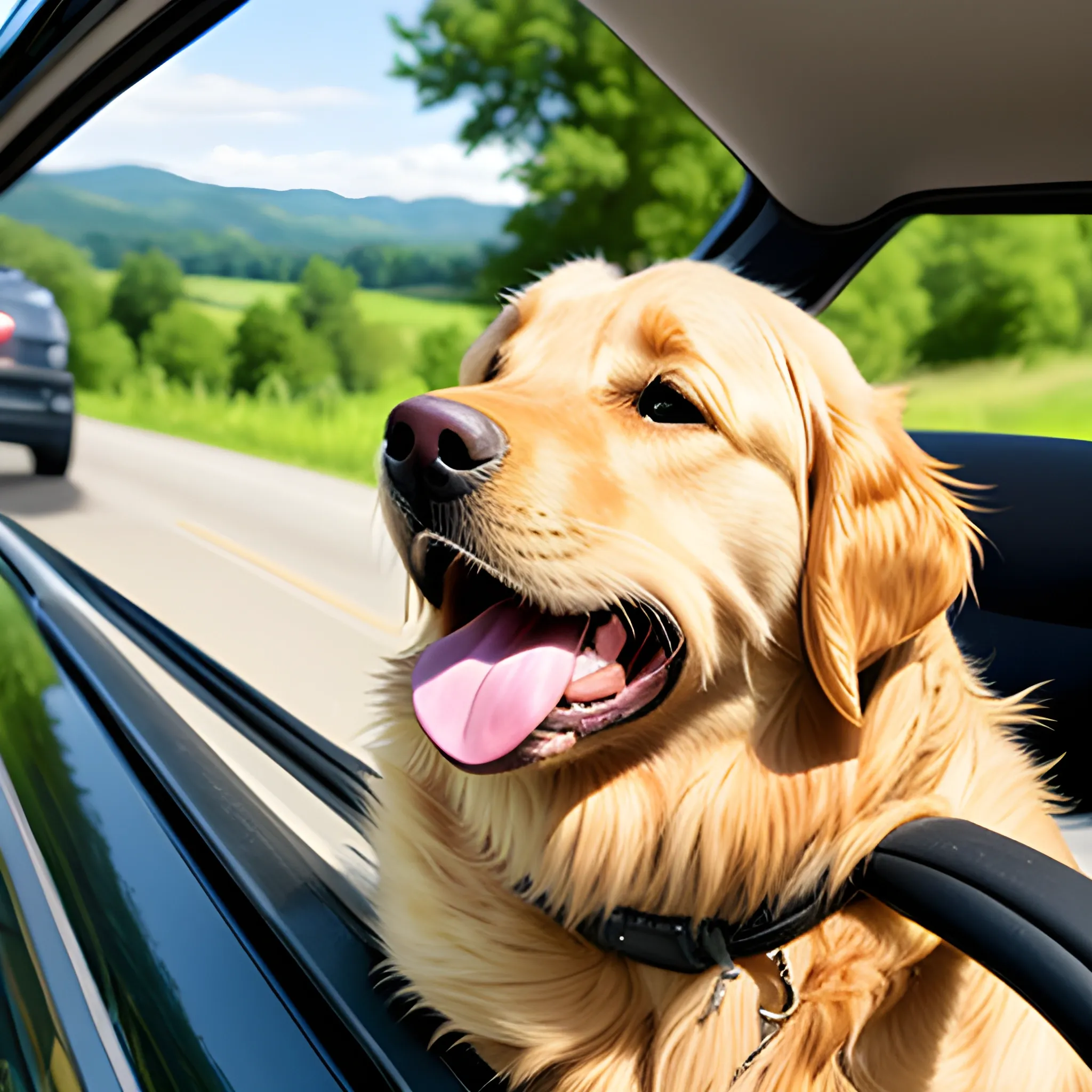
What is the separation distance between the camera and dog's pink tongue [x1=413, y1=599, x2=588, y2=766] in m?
1.12

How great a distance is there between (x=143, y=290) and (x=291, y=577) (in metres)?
18.0

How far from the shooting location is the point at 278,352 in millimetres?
14055

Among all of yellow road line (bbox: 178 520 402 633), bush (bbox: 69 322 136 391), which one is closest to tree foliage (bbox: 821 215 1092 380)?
yellow road line (bbox: 178 520 402 633)

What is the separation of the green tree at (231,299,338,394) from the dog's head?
10.8 metres

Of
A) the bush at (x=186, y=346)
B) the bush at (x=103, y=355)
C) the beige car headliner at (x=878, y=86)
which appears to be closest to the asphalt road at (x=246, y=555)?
the beige car headliner at (x=878, y=86)

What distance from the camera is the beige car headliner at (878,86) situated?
139 centimetres

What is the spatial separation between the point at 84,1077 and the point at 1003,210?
2068 mm

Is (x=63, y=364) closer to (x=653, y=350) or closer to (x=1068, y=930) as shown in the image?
(x=653, y=350)

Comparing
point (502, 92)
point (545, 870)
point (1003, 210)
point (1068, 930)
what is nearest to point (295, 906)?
point (545, 870)

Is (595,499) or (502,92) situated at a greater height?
(502,92)

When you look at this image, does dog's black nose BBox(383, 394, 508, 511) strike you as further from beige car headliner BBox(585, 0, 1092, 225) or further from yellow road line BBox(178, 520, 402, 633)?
yellow road line BBox(178, 520, 402, 633)

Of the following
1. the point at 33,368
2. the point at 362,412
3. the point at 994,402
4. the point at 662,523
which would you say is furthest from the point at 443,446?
the point at 362,412

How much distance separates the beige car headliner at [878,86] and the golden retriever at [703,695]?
521 millimetres

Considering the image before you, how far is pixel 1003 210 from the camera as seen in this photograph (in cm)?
185
